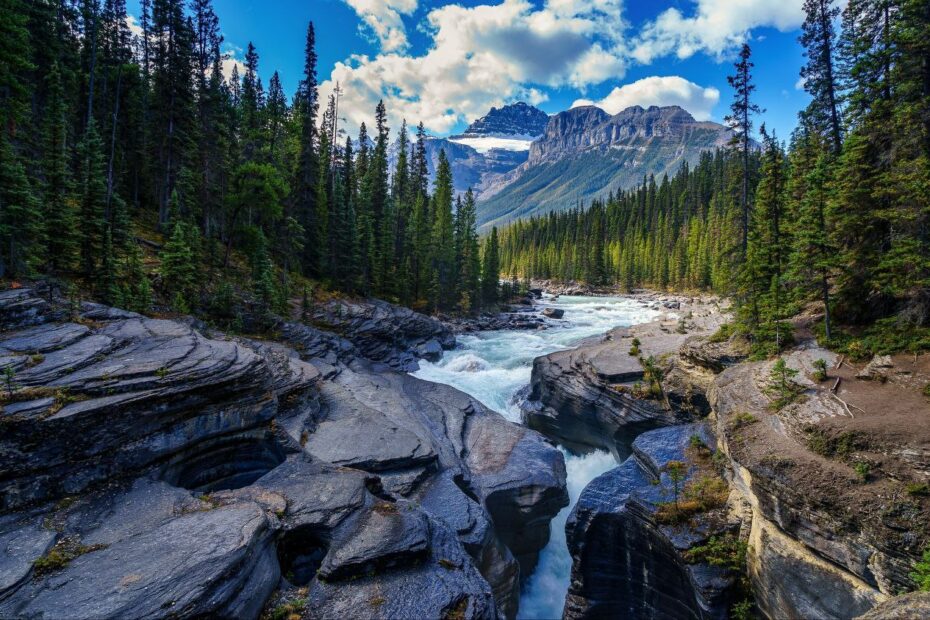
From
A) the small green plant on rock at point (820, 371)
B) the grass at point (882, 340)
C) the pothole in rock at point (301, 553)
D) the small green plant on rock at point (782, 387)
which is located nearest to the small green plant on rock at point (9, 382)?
the pothole in rock at point (301, 553)

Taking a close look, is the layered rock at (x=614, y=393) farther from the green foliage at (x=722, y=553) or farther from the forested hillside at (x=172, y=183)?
the forested hillside at (x=172, y=183)

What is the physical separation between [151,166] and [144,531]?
34262 millimetres

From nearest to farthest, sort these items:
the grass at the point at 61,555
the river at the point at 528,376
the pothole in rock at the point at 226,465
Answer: the grass at the point at 61,555 < the pothole in rock at the point at 226,465 < the river at the point at 528,376

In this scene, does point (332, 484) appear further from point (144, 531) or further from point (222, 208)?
point (222, 208)

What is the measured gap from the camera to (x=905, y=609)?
15.7ft

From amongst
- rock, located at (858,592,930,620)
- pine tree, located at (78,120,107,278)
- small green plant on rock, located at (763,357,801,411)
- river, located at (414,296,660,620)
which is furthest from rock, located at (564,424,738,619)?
pine tree, located at (78,120,107,278)

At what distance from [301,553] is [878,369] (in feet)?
56.0

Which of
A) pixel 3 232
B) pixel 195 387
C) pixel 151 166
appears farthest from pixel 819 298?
pixel 151 166

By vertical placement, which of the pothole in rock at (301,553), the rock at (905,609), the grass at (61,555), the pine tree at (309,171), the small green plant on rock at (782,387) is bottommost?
the pothole in rock at (301,553)

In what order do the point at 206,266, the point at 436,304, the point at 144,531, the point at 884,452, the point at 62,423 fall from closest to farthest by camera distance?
the point at 144,531 < the point at 62,423 < the point at 884,452 < the point at 206,266 < the point at 436,304

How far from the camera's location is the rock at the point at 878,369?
11523mm

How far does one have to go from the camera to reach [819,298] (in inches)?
646

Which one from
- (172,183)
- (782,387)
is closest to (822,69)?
(782,387)

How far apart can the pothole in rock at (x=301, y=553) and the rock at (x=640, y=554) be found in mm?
8236
